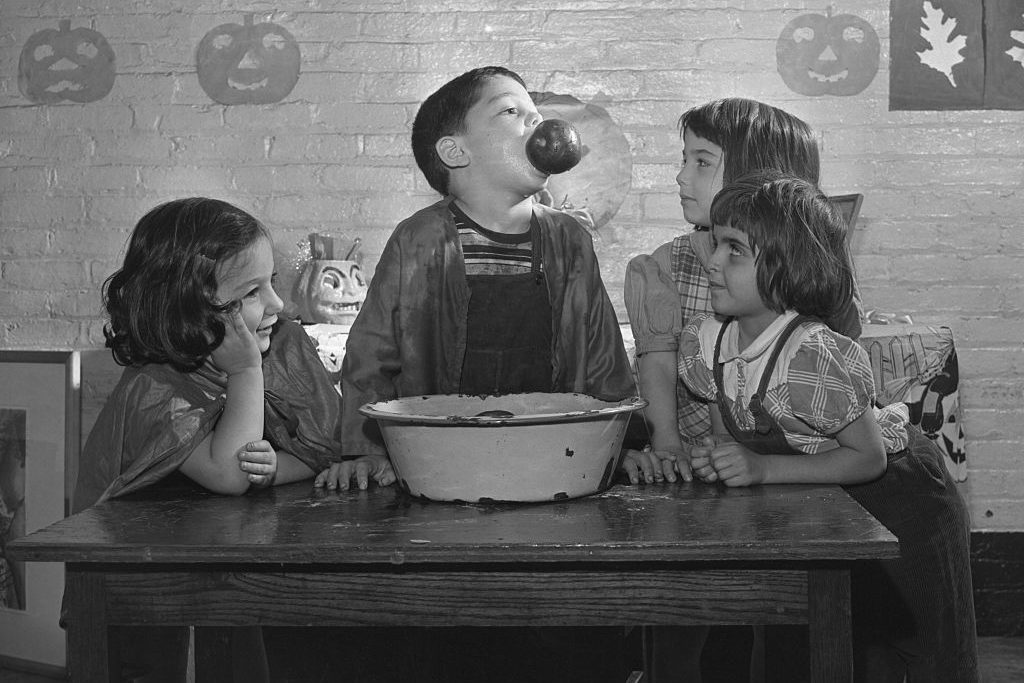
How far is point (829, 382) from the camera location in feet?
4.90

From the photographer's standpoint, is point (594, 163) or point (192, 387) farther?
point (594, 163)

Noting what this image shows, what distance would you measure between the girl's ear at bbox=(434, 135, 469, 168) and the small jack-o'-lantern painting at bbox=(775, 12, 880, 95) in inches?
72.2

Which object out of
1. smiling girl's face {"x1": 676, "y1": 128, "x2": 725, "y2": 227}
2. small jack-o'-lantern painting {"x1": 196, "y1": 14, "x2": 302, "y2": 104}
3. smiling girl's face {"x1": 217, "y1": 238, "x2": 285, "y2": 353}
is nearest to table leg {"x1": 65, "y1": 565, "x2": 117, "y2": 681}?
smiling girl's face {"x1": 217, "y1": 238, "x2": 285, "y2": 353}

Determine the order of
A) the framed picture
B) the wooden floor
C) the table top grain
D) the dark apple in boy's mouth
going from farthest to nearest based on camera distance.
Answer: the framed picture < the wooden floor < the dark apple in boy's mouth < the table top grain

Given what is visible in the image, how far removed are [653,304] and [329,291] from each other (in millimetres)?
1319

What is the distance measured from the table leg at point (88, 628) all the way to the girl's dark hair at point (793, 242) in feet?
3.11

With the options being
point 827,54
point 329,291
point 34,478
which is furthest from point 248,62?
point 827,54

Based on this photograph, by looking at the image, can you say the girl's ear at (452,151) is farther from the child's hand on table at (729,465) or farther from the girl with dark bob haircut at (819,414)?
the child's hand on table at (729,465)

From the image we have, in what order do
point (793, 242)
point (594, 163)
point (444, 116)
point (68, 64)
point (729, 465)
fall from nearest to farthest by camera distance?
1. point (729, 465)
2. point (793, 242)
3. point (444, 116)
4. point (594, 163)
5. point (68, 64)

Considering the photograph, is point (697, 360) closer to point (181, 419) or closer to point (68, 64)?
point (181, 419)

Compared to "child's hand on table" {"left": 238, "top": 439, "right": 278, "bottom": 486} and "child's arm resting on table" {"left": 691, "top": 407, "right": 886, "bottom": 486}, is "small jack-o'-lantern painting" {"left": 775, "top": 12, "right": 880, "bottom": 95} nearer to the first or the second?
"child's arm resting on table" {"left": 691, "top": 407, "right": 886, "bottom": 486}

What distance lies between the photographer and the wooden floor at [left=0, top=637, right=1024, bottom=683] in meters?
2.71

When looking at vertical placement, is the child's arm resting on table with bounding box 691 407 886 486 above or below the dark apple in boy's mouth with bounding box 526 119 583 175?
below

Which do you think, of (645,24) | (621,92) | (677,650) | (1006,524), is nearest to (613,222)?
(621,92)
